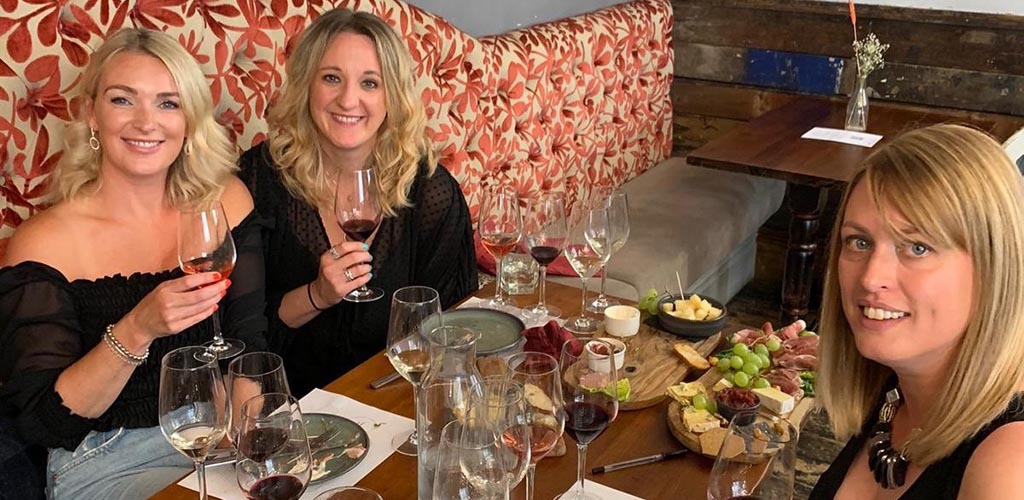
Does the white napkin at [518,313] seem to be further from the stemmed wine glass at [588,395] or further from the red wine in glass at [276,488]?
the red wine in glass at [276,488]

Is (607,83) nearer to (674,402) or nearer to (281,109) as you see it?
(281,109)

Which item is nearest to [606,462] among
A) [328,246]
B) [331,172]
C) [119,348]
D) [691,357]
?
[691,357]

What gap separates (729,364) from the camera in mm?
1611

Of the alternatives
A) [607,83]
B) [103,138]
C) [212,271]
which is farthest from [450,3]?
[212,271]

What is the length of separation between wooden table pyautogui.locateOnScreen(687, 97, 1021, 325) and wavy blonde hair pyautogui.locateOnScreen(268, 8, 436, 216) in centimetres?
130

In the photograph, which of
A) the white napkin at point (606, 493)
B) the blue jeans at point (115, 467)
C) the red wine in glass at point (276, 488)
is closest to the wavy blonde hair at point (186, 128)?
the blue jeans at point (115, 467)

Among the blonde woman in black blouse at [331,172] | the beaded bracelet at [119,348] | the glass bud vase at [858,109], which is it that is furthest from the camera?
the glass bud vase at [858,109]

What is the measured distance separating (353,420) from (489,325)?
41 centimetres

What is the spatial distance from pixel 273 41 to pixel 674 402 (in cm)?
134

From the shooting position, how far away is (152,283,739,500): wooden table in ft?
4.14

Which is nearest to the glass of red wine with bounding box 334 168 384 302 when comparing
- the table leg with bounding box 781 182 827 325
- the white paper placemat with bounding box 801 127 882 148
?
the table leg with bounding box 781 182 827 325

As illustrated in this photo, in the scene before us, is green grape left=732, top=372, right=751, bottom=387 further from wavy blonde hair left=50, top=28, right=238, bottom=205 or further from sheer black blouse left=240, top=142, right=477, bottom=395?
wavy blonde hair left=50, top=28, right=238, bottom=205

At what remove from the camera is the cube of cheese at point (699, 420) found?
1.38 meters

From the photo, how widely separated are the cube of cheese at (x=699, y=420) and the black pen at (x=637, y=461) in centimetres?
4
